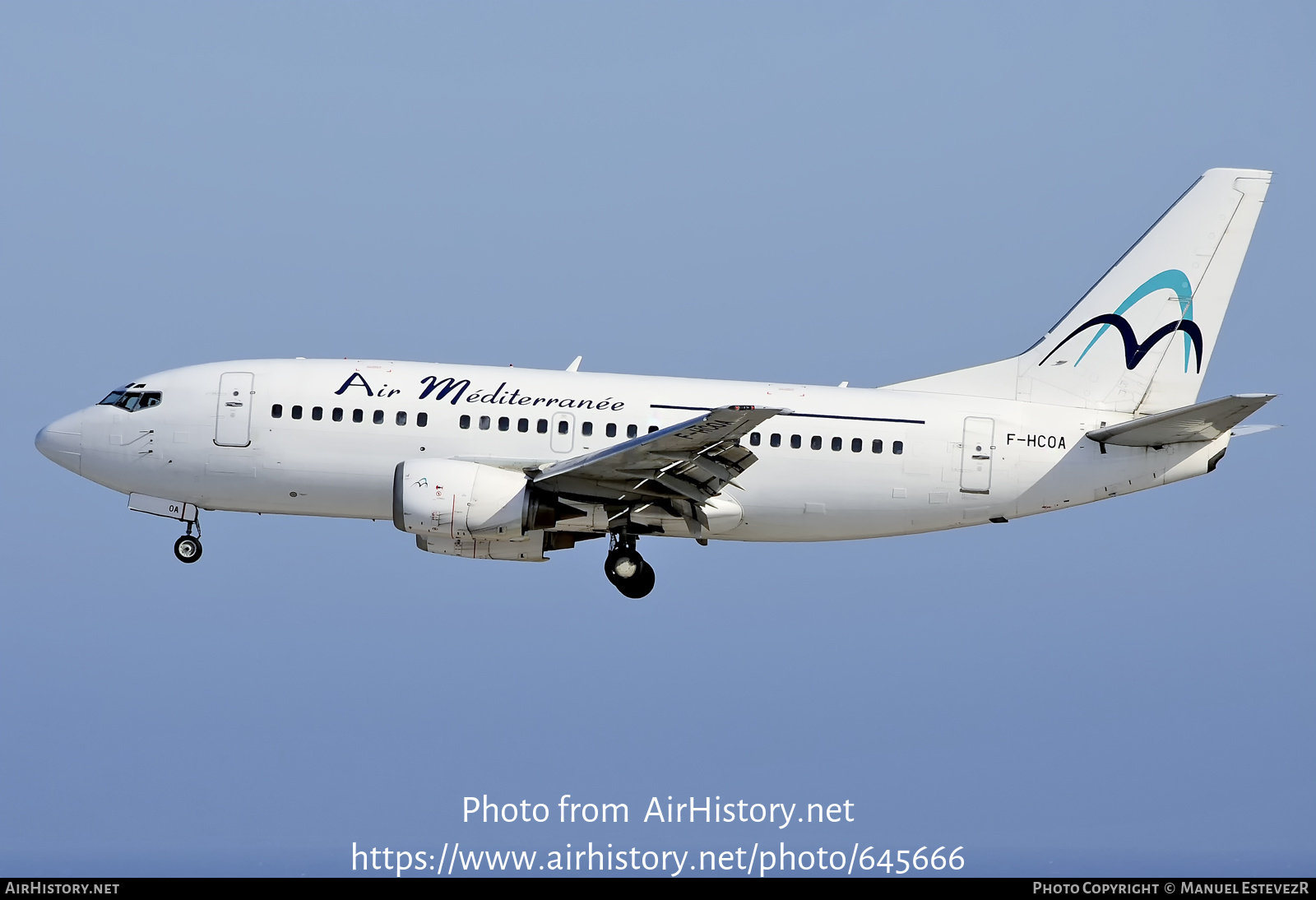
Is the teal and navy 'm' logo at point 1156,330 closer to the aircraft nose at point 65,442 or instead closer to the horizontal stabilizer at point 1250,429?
the horizontal stabilizer at point 1250,429

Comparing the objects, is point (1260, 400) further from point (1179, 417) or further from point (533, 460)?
point (533, 460)

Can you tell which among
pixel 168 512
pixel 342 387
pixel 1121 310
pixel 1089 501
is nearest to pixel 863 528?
pixel 1089 501

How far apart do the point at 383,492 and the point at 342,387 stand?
7.63 feet

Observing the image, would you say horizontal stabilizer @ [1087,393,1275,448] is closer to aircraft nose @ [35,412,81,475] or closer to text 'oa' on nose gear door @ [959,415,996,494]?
text 'oa' on nose gear door @ [959,415,996,494]

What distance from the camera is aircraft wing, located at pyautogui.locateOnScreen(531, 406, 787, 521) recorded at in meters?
37.1

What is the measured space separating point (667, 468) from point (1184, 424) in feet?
34.2

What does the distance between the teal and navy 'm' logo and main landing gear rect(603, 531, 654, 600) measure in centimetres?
950

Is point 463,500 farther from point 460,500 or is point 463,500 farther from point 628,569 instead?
point 628,569

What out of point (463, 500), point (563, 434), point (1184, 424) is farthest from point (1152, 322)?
point (463, 500)

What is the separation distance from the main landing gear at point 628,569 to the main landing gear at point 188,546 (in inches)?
339

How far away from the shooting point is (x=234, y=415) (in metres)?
40.3

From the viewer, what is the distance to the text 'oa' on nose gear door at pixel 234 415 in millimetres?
40281

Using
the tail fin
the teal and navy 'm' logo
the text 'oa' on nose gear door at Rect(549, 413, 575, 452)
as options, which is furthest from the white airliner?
the teal and navy 'm' logo
